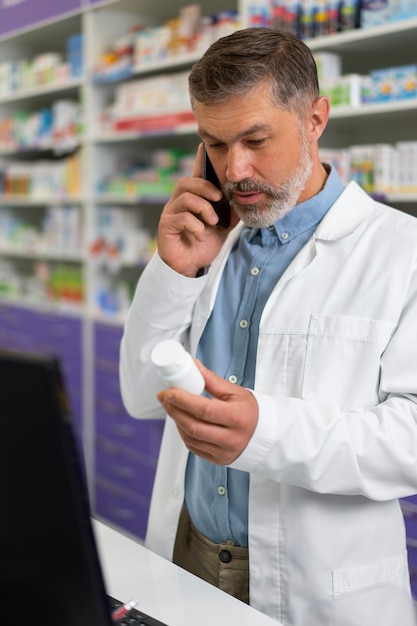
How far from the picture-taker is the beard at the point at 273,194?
4.85 ft

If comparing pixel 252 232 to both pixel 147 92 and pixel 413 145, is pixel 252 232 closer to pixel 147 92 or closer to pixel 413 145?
pixel 413 145

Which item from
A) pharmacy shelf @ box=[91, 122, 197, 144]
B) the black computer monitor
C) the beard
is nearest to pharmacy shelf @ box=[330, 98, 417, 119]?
pharmacy shelf @ box=[91, 122, 197, 144]

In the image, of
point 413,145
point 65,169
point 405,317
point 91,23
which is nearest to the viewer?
point 405,317

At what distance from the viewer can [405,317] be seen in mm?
1346

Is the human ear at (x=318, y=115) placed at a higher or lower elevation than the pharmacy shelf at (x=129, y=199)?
higher

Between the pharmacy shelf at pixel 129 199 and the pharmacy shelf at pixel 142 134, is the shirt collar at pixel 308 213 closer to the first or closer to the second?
the pharmacy shelf at pixel 142 134

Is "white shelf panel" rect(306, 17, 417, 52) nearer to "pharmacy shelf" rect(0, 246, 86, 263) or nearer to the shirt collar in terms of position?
the shirt collar

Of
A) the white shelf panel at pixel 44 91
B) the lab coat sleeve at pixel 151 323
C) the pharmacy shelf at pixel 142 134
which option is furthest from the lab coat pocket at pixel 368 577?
the white shelf panel at pixel 44 91

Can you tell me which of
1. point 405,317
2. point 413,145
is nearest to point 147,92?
point 413,145

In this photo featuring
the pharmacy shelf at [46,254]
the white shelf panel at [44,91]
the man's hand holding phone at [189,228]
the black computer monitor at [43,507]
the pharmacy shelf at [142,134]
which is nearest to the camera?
the black computer monitor at [43,507]

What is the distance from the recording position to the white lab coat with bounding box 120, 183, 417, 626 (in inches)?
49.6

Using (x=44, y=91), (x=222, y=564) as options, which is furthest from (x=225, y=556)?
(x=44, y=91)

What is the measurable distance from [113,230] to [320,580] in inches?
121

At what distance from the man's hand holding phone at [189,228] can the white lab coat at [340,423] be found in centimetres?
5
